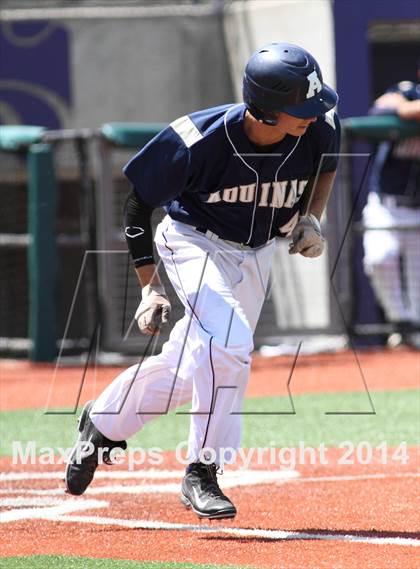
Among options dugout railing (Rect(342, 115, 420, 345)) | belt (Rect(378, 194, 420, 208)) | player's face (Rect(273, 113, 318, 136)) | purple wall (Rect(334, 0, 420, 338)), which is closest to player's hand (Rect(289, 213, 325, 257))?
player's face (Rect(273, 113, 318, 136))


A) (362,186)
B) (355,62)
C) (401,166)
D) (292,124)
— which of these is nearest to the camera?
(292,124)

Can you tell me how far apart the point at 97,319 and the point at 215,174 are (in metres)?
6.65

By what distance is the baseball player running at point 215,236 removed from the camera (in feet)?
16.6

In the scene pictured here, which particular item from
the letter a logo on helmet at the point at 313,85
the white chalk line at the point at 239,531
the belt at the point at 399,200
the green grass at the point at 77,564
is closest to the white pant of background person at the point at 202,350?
the white chalk line at the point at 239,531

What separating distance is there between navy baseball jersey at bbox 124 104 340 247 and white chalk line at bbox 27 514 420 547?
1.17m

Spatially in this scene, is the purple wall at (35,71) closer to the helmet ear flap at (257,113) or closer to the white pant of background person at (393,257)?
the white pant of background person at (393,257)

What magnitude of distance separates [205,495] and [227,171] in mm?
1275

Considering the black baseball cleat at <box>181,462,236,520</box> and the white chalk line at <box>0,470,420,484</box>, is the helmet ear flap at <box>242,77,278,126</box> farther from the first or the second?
the white chalk line at <box>0,470,420,484</box>

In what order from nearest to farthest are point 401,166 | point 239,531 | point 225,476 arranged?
point 239,531, point 225,476, point 401,166

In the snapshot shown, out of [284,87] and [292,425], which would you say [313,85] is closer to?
[284,87]

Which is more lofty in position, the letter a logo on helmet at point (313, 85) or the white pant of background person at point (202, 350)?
the letter a logo on helmet at point (313, 85)

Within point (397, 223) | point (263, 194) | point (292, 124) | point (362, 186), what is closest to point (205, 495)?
point (263, 194)

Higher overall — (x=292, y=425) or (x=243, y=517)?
(x=243, y=517)

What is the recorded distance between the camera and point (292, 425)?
8.01 meters
